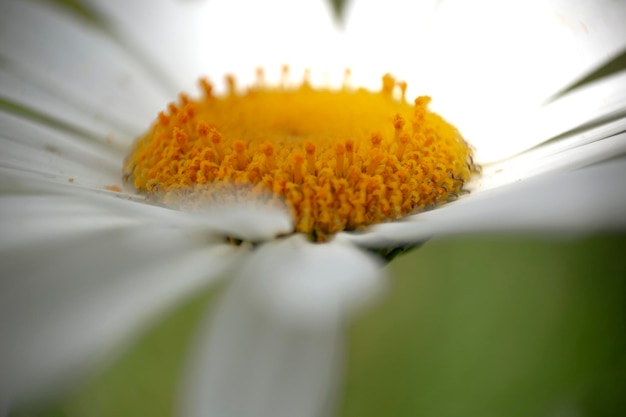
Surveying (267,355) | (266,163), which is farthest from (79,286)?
(266,163)

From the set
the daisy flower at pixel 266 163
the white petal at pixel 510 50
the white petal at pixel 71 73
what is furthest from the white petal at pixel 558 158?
the white petal at pixel 71 73

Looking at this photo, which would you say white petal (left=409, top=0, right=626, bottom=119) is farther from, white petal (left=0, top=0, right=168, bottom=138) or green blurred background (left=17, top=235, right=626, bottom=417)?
white petal (left=0, top=0, right=168, bottom=138)

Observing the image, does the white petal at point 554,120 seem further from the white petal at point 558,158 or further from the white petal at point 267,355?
the white petal at point 267,355

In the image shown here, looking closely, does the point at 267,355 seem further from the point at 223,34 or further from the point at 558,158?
the point at 223,34

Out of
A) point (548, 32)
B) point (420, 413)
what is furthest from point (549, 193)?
point (548, 32)

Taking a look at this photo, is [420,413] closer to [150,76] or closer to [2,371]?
[2,371]
